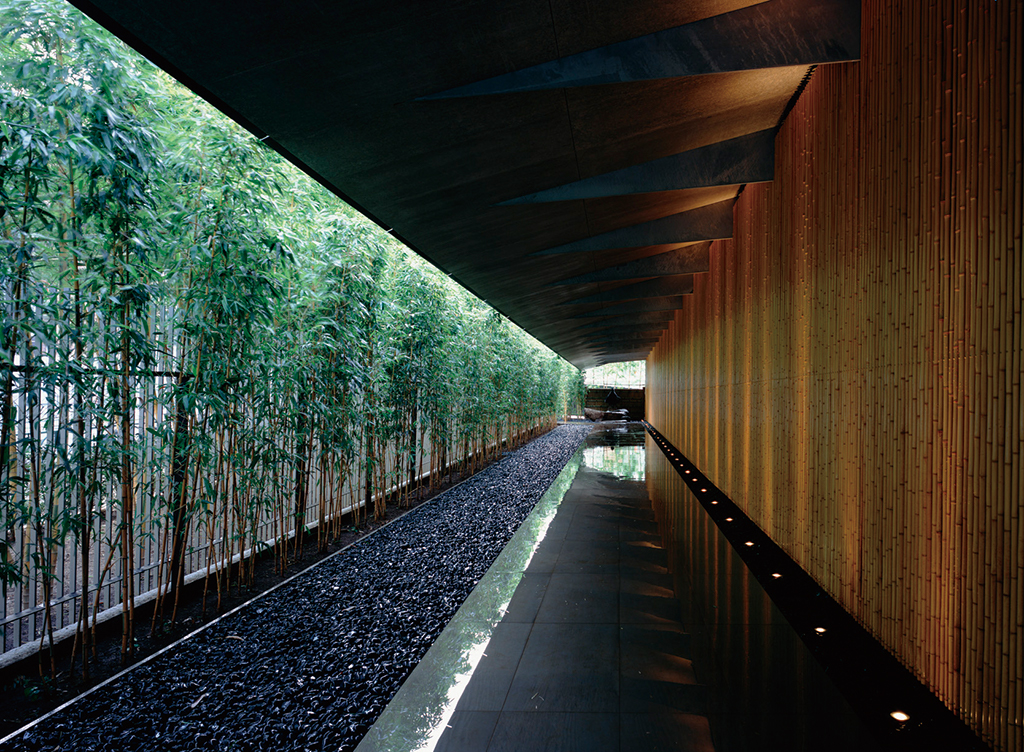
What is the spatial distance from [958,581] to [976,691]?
33 cm

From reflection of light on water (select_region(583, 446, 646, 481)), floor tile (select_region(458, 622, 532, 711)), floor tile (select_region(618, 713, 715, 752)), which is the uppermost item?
floor tile (select_region(618, 713, 715, 752))

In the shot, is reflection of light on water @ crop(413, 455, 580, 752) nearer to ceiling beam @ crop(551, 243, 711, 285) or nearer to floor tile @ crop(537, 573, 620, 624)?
floor tile @ crop(537, 573, 620, 624)

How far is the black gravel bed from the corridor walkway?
16 centimetres

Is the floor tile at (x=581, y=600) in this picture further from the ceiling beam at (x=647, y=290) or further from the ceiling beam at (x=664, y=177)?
the ceiling beam at (x=647, y=290)

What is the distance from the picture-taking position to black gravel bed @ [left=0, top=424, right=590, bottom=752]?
193 centimetres

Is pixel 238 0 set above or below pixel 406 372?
above

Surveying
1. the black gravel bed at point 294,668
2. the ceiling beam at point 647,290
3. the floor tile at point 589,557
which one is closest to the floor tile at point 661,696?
the black gravel bed at point 294,668

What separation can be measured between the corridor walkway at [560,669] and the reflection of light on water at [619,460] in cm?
450

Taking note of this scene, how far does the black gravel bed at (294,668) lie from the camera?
6.33 feet

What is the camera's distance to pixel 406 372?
5.70 metres

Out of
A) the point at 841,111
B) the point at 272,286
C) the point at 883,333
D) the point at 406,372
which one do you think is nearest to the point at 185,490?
the point at 272,286

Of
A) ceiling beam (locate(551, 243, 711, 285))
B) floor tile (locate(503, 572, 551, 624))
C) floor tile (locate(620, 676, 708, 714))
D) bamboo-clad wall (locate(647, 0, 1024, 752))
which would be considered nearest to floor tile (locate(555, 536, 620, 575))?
floor tile (locate(503, 572, 551, 624))

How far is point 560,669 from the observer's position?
2.32m

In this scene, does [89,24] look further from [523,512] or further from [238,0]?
[523,512]
